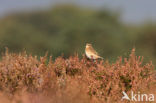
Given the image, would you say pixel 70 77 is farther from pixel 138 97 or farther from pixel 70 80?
pixel 138 97

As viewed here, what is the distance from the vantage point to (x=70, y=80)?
6.63 meters

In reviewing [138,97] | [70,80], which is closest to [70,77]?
[70,80]

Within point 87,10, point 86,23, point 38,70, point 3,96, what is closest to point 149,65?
point 38,70

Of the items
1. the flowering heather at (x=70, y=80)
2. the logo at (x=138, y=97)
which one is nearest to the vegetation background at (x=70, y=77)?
the flowering heather at (x=70, y=80)

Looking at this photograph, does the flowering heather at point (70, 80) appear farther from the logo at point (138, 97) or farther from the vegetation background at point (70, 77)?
the logo at point (138, 97)

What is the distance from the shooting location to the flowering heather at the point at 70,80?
234 inches

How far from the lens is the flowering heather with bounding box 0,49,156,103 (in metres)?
5.95

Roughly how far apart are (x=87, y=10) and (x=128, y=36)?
1409 centimetres

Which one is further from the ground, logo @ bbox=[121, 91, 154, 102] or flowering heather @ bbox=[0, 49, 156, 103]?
flowering heather @ bbox=[0, 49, 156, 103]

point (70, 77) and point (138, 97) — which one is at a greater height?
point (70, 77)

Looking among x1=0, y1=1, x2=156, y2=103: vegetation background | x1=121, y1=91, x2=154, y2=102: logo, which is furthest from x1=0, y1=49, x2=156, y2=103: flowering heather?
x1=121, y1=91, x2=154, y2=102: logo

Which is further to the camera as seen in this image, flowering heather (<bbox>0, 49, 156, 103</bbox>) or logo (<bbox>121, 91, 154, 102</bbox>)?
logo (<bbox>121, 91, 154, 102</bbox>)

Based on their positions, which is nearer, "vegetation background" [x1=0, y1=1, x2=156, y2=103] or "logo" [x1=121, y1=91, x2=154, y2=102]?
"vegetation background" [x1=0, y1=1, x2=156, y2=103]

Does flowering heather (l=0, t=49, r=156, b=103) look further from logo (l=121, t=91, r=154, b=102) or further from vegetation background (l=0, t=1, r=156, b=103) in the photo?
logo (l=121, t=91, r=154, b=102)
